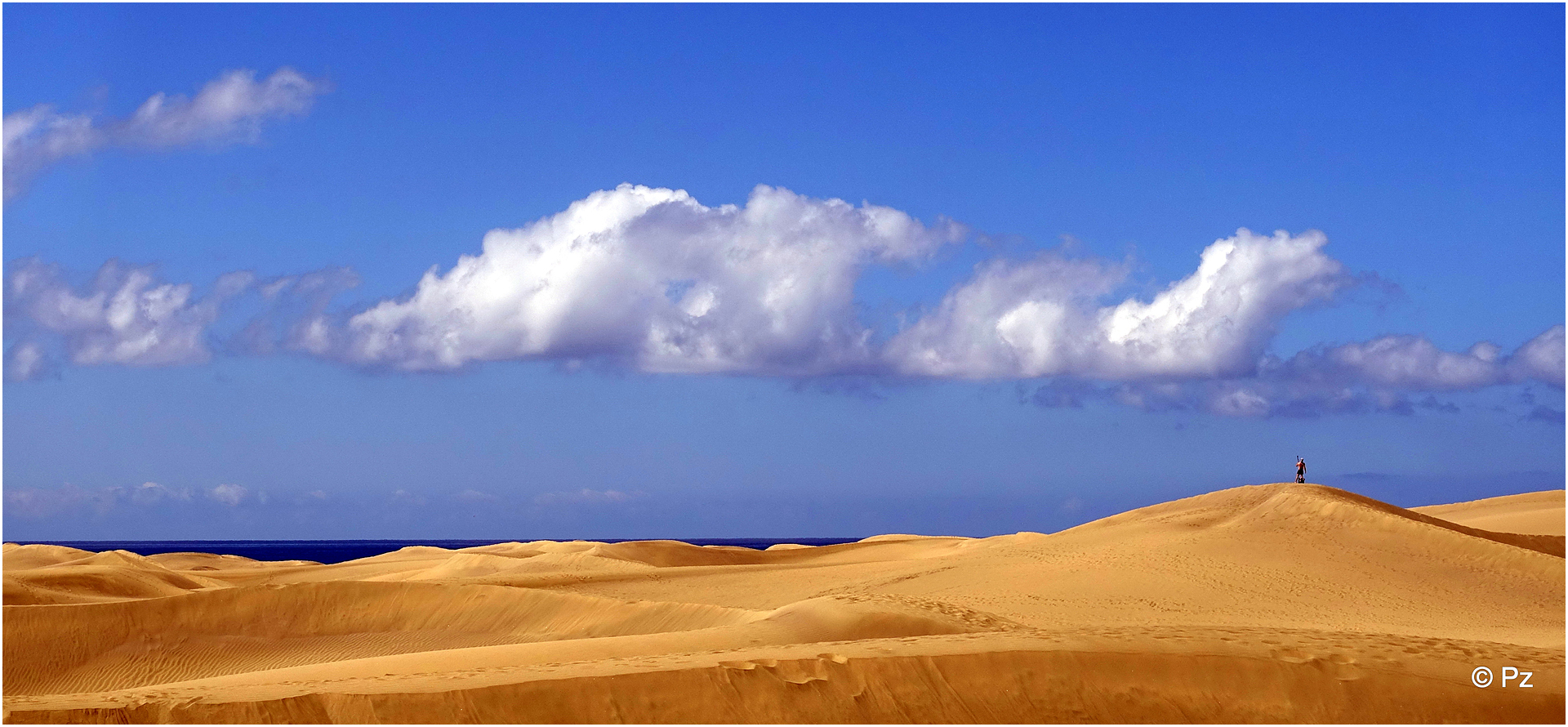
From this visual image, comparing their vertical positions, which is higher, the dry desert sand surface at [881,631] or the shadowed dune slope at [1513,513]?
the shadowed dune slope at [1513,513]

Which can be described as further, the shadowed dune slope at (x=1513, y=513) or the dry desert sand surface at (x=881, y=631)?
the shadowed dune slope at (x=1513, y=513)

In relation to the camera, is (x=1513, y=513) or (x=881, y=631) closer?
(x=881, y=631)

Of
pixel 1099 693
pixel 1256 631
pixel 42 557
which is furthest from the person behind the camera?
pixel 42 557

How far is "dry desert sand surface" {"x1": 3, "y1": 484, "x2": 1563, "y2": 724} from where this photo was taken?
1116 cm

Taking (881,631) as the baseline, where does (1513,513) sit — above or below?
above

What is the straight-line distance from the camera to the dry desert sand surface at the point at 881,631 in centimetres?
1116

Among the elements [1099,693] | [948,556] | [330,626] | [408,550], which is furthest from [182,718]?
[408,550]

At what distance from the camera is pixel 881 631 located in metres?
15.7

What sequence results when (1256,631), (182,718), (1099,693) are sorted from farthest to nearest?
(1256,631) → (1099,693) → (182,718)

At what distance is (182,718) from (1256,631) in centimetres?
1164

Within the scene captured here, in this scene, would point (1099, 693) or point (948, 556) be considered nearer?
point (1099, 693)

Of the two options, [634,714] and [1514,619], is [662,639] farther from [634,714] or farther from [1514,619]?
[1514,619]

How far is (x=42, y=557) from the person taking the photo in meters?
44.1

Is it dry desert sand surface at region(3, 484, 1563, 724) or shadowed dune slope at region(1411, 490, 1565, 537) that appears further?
shadowed dune slope at region(1411, 490, 1565, 537)
